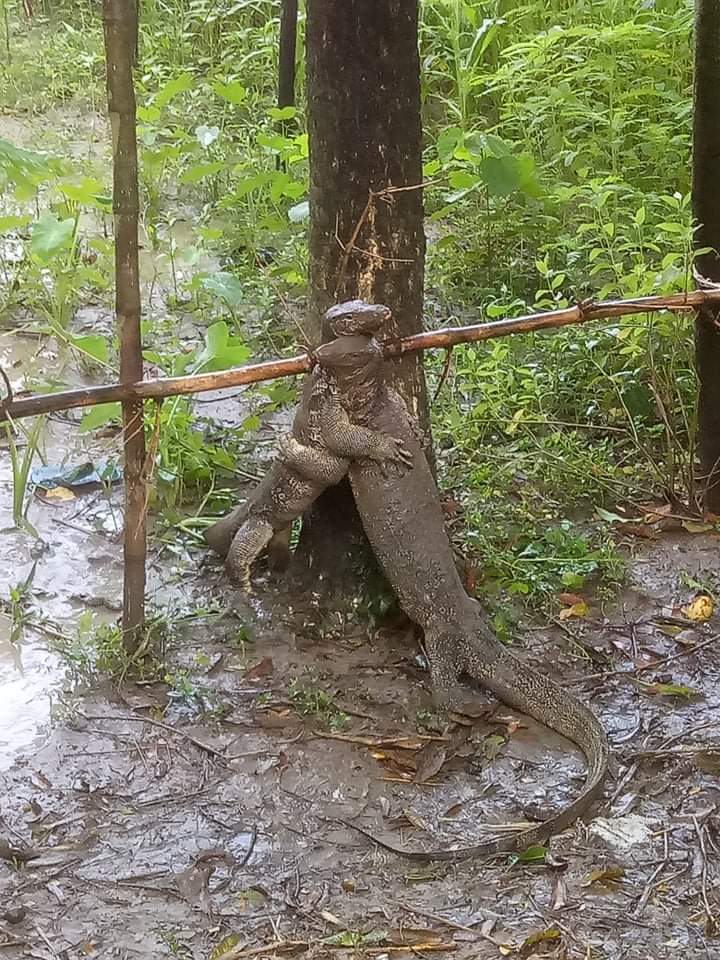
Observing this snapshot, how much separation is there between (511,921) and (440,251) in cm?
427

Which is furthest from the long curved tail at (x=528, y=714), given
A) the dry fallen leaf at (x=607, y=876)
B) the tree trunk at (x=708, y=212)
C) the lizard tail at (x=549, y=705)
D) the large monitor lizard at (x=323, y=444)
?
the tree trunk at (x=708, y=212)

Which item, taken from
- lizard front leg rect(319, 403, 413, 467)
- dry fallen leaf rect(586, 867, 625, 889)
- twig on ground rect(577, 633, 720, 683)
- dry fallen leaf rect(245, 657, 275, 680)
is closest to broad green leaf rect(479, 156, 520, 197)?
lizard front leg rect(319, 403, 413, 467)

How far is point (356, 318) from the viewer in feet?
10.5

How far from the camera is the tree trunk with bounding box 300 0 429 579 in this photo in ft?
10.5

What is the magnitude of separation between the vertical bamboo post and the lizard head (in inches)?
22.8

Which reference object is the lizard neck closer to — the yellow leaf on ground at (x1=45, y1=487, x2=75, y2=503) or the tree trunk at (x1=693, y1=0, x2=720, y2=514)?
the tree trunk at (x1=693, y1=0, x2=720, y2=514)

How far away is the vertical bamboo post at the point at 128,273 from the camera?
9.52ft

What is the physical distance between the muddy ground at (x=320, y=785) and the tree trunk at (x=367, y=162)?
102cm

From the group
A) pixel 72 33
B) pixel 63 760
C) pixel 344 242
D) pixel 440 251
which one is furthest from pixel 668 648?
pixel 72 33

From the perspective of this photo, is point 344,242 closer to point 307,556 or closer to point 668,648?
point 307,556

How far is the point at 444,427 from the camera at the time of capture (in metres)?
4.84

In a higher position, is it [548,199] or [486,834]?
[548,199]

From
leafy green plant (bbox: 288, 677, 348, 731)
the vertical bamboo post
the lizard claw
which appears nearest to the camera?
the vertical bamboo post

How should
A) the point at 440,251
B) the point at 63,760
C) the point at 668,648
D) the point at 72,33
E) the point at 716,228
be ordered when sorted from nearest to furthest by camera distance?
the point at 63,760 < the point at 668,648 < the point at 716,228 < the point at 440,251 < the point at 72,33
